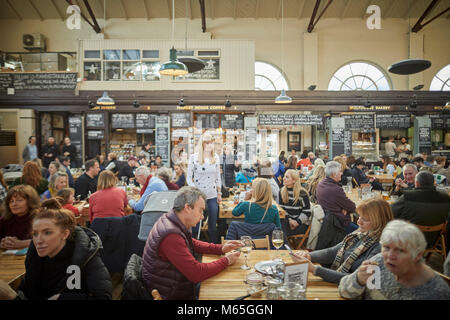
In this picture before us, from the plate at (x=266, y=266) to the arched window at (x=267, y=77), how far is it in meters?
11.0

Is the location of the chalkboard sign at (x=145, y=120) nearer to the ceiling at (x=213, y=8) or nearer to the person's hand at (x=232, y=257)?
the ceiling at (x=213, y=8)

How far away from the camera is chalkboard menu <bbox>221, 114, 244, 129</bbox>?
34.9 ft

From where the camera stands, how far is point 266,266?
6.72ft

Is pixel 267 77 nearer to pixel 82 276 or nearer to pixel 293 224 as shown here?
pixel 293 224

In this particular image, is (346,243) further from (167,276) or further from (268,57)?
(268,57)

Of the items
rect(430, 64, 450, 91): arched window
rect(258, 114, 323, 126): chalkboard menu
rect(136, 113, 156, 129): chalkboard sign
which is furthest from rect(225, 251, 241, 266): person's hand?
rect(430, 64, 450, 91): arched window

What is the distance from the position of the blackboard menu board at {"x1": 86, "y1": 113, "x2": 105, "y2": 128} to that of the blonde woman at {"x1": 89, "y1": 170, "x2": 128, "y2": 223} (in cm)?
771

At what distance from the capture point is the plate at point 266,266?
6.39ft

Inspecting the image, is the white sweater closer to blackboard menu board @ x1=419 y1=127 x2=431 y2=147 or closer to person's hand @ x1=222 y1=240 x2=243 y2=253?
person's hand @ x1=222 y1=240 x2=243 y2=253

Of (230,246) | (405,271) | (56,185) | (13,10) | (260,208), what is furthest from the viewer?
(13,10)

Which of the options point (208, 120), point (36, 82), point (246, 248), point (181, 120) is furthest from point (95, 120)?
point (246, 248)

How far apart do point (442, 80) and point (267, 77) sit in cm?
802

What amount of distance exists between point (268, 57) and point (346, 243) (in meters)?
11.2
